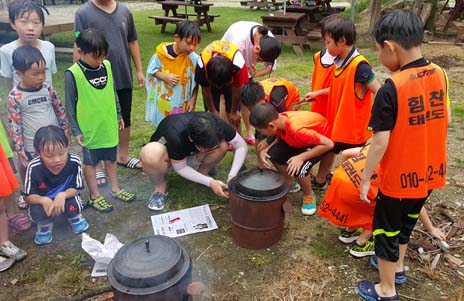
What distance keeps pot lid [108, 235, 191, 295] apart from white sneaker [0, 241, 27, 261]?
4.15ft

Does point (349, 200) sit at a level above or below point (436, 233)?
above

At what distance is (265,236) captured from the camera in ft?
9.60

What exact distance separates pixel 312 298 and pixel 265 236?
56 cm

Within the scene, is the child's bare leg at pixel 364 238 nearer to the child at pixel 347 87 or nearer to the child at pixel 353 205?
the child at pixel 353 205

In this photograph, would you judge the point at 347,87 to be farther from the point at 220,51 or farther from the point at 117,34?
the point at 117,34

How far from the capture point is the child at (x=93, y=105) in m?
3.05

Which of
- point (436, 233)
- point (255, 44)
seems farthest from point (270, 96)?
point (436, 233)

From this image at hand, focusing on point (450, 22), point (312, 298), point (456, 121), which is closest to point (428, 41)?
point (450, 22)

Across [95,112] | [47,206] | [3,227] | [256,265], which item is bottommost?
[256,265]

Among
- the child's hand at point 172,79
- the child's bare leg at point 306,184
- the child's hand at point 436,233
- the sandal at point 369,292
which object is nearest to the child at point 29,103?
the child's hand at point 172,79

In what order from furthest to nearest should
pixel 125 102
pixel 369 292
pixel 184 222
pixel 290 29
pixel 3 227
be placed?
pixel 290 29 < pixel 125 102 < pixel 184 222 < pixel 3 227 < pixel 369 292

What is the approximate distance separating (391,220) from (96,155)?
7.69ft

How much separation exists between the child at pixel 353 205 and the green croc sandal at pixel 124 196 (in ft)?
5.42

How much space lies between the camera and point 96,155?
11.0ft
